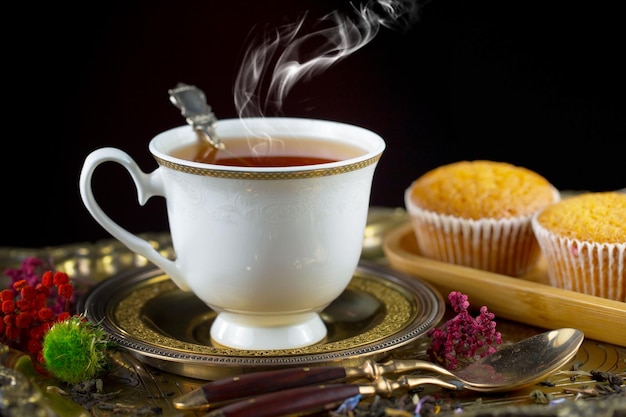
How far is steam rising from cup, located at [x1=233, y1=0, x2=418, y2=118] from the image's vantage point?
1873 mm

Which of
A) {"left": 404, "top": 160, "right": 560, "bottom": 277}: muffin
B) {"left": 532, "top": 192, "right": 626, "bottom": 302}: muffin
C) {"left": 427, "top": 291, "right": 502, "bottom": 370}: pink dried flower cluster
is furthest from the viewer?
{"left": 404, "top": 160, "right": 560, "bottom": 277}: muffin

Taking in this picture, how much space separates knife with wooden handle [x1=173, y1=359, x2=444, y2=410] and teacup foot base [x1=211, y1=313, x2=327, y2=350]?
23cm

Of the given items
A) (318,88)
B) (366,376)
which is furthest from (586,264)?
(318,88)

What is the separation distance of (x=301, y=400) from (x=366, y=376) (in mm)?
145

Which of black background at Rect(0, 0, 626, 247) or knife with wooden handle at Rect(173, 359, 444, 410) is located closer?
knife with wooden handle at Rect(173, 359, 444, 410)

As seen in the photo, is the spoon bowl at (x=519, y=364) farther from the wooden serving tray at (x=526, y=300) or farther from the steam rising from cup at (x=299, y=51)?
the steam rising from cup at (x=299, y=51)

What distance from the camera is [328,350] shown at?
1497 millimetres

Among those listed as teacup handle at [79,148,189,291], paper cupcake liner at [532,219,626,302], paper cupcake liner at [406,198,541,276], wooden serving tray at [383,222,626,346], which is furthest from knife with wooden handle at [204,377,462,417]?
paper cupcake liner at [406,198,541,276]

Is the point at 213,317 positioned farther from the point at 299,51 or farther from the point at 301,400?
the point at 299,51

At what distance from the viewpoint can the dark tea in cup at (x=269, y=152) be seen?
1662 mm

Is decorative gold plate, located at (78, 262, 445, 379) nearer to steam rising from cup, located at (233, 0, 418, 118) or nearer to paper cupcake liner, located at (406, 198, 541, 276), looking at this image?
paper cupcake liner, located at (406, 198, 541, 276)

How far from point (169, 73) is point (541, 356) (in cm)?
178

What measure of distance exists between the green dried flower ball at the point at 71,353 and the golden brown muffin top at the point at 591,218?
1002mm

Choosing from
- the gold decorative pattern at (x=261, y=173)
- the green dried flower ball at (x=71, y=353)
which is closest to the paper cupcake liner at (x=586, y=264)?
the gold decorative pattern at (x=261, y=173)
